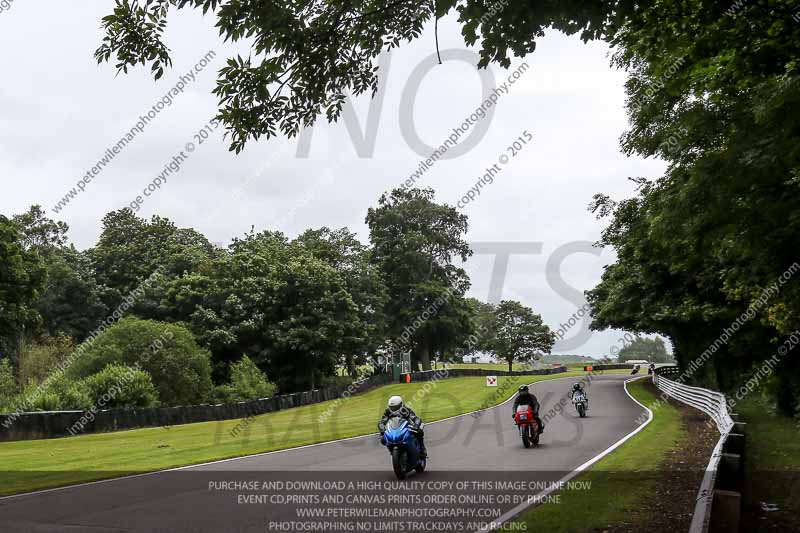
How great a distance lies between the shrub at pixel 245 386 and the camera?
142 feet

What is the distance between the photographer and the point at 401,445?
39.1ft

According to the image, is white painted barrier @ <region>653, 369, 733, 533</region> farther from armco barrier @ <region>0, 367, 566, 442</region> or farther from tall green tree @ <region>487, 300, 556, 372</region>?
tall green tree @ <region>487, 300, 556, 372</region>

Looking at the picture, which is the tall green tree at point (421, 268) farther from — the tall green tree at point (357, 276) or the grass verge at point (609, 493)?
the grass verge at point (609, 493)

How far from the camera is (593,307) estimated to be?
55969 mm

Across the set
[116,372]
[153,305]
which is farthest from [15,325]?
[153,305]

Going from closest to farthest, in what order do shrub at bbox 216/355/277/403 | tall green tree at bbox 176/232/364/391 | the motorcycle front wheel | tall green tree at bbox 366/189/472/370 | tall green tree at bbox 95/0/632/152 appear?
tall green tree at bbox 95/0/632/152, the motorcycle front wheel, shrub at bbox 216/355/277/403, tall green tree at bbox 176/232/364/391, tall green tree at bbox 366/189/472/370

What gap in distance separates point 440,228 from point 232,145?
7235 centimetres

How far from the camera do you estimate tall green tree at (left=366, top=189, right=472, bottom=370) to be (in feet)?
246

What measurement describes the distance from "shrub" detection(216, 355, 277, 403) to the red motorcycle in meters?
28.6

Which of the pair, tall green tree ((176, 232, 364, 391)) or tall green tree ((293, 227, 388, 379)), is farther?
tall green tree ((293, 227, 388, 379))

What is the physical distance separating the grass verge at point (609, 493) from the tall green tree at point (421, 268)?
56.5 metres

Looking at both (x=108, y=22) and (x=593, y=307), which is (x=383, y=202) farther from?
(x=108, y=22)

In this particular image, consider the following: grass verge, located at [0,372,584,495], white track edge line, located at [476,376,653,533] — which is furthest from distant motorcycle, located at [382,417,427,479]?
grass verge, located at [0,372,584,495]

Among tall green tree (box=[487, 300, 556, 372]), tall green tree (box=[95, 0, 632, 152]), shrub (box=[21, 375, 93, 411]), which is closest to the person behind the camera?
tall green tree (box=[95, 0, 632, 152])
